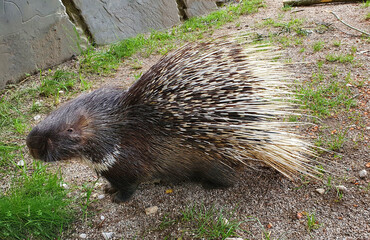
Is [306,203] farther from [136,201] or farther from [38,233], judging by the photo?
[38,233]

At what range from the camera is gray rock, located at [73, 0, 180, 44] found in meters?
4.88

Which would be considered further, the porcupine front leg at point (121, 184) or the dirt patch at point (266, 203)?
the porcupine front leg at point (121, 184)

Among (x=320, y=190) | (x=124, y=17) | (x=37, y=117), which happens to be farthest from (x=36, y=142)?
(x=124, y=17)

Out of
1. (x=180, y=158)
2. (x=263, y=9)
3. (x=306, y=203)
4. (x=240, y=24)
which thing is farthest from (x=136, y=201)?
(x=263, y=9)

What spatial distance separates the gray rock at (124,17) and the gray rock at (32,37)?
453 millimetres

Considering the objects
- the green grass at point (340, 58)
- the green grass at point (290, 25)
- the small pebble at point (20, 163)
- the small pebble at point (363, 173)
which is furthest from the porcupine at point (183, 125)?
the green grass at point (290, 25)

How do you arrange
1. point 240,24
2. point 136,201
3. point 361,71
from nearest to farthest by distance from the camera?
point 136,201 → point 361,71 → point 240,24

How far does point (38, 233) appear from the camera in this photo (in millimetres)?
2062

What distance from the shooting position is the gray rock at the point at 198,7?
6086mm

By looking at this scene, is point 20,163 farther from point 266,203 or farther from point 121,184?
point 266,203

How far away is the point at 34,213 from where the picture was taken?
6.93ft

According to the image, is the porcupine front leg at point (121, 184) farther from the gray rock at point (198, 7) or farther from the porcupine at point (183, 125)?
the gray rock at point (198, 7)

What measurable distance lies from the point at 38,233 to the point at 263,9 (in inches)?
206

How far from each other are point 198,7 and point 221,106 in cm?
466
